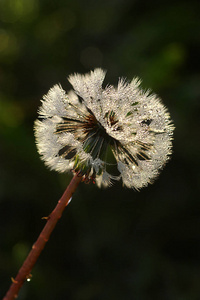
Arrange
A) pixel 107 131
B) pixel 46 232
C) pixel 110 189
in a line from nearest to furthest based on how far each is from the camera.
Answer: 1. pixel 46 232
2. pixel 107 131
3. pixel 110 189

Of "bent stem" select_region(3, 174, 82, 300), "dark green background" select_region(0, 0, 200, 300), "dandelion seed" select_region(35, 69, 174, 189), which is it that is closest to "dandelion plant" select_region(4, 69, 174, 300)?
"dandelion seed" select_region(35, 69, 174, 189)

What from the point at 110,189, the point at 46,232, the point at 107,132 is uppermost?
the point at 107,132

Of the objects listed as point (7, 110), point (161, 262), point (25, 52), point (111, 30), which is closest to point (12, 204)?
point (7, 110)

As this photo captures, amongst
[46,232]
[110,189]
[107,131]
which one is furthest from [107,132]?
[110,189]

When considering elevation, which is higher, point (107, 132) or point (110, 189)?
point (107, 132)

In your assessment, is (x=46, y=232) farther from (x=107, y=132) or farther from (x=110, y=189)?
(x=110, y=189)

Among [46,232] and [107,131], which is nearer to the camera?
[46,232]

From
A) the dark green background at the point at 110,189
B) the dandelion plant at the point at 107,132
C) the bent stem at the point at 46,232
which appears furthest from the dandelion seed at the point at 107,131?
the dark green background at the point at 110,189

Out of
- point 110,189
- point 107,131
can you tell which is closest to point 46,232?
point 107,131

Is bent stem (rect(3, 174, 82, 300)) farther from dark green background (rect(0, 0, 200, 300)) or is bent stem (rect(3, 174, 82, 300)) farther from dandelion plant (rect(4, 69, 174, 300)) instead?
dark green background (rect(0, 0, 200, 300))

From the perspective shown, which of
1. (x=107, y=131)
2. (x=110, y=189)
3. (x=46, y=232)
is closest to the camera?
(x=46, y=232)
